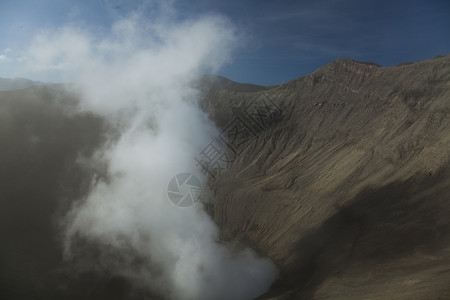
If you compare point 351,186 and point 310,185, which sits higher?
point 310,185

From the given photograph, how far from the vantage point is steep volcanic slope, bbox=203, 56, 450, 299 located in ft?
59.2

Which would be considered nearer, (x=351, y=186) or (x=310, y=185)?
(x=351, y=186)

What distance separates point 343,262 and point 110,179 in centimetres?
2478

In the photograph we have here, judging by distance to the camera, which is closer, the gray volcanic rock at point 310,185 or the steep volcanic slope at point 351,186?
the steep volcanic slope at point 351,186

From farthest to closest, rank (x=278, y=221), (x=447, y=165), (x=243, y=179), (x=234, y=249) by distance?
(x=243, y=179), (x=278, y=221), (x=234, y=249), (x=447, y=165)

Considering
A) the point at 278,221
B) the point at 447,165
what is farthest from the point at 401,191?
the point at 278,221

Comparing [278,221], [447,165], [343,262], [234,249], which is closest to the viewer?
[343,262]

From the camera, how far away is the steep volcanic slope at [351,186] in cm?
1805

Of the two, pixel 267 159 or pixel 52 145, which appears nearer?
pixel 52 145

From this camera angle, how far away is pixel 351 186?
27.2 m

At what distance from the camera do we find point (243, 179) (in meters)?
35.2

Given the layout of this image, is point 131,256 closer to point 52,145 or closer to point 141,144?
point 141,144

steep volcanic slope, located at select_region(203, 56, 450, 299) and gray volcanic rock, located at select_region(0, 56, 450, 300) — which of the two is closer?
steep volcanic slope, located at select_region(203, 56, 450, 299)

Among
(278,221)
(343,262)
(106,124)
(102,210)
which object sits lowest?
(343,262)
